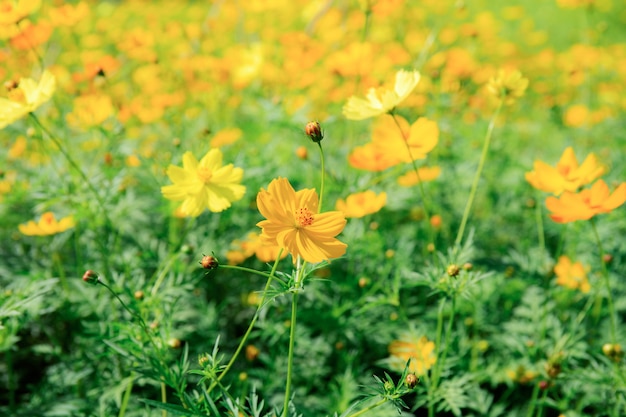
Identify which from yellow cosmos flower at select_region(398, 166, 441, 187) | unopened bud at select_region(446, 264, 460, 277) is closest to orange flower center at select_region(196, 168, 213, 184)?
unopened bud at select_region(446, 264, 460, 277)

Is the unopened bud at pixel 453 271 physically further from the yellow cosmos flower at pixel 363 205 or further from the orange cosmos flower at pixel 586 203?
the yellow cosmos flower at pixel 363 205

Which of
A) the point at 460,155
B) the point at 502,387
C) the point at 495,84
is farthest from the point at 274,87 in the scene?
the point at 502,387

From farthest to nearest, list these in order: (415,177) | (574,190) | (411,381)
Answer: (415,177) < (574,190) < (411,381)

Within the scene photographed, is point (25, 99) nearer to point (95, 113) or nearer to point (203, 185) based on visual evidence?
point (95, 113)

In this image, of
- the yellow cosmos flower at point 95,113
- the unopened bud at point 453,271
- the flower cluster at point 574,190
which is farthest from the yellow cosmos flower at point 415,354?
the yellow cosmos flower at point 95,113

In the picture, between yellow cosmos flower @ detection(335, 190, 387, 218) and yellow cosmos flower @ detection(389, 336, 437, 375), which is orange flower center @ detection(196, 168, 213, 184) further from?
yellow cosmos flower @ detection(389, 336, 437, 375)

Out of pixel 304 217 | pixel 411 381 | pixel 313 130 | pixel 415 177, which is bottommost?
pixel 415 177

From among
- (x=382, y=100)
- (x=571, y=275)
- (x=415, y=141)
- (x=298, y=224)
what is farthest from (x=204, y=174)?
(x=571, y=275)

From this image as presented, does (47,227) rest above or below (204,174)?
below
